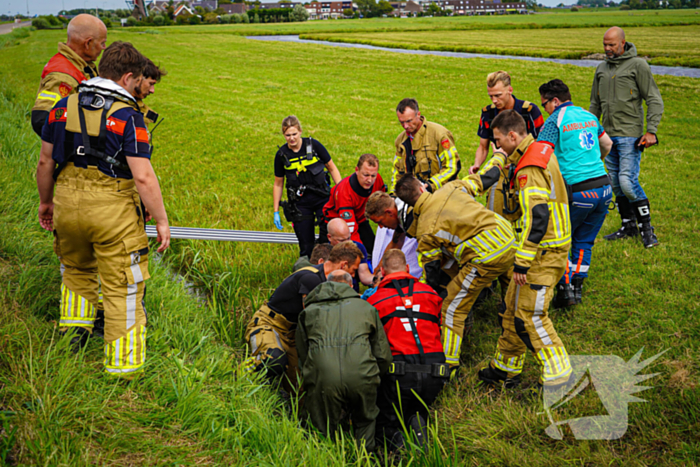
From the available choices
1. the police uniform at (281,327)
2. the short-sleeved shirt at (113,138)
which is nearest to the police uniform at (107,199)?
the short-sleeved shirt at (113,138)

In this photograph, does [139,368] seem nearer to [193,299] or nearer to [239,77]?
[193,299]

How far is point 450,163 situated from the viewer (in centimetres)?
575

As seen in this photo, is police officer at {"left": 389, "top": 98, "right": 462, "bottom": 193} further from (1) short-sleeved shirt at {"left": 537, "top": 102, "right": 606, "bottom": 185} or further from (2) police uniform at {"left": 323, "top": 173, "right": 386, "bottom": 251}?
(1) short-sleeved shirt at {"left": 537, "top": 102, "right": 606, "bottom": 185}

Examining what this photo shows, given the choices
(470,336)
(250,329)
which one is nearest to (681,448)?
(470,336)

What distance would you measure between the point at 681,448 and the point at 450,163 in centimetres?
371

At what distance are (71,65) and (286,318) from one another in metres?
3.17

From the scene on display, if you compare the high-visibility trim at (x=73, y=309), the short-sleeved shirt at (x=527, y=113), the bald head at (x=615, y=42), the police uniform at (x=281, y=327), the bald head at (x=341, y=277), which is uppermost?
the bald head at (x=615, y=42)

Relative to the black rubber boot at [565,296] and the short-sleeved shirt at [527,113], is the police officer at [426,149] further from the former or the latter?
the black rubber boot at [565,296]

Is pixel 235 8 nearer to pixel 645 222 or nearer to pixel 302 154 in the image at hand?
pixel 302 154

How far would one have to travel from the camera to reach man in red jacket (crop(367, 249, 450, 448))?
12.4 feet

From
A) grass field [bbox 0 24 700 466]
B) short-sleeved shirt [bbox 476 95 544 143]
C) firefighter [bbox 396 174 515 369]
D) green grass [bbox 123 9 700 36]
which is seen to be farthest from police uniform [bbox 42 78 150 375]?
green grass [bbox 123 9 700 36]

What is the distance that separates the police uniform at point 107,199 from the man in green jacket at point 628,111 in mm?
6348

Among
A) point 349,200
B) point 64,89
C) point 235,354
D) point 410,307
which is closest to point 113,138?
point 64,89

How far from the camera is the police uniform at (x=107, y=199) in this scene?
3.26 meters
